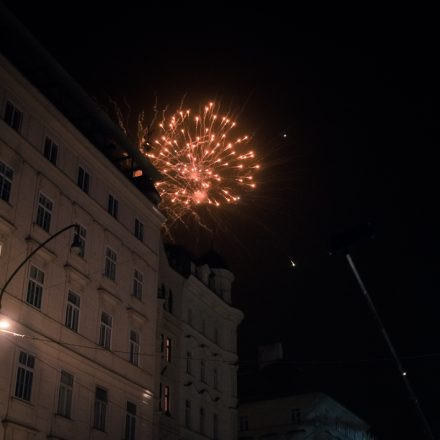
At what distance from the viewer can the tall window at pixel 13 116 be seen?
31.8 m

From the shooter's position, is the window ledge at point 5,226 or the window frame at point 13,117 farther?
the window frame at point 13,117

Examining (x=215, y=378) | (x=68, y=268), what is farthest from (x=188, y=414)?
(x=68, y=268)

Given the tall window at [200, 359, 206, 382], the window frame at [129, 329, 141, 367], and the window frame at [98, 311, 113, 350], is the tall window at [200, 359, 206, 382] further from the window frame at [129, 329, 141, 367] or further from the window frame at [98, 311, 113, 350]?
the window frame at [98, 311, 113, 350]

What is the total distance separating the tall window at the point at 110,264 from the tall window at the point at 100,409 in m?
6.00

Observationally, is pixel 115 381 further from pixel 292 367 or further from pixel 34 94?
pixel 292 367

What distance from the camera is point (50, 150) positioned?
34312 mm

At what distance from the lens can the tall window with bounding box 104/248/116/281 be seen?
122ft

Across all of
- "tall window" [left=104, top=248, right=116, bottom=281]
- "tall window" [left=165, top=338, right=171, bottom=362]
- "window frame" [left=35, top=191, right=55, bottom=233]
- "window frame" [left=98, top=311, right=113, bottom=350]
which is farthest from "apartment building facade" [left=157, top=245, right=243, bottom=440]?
"window frame" [left=35, top=191, right=55, bottom=233]

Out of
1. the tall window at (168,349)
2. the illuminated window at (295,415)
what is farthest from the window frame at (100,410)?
the illuminated window at (295,415)

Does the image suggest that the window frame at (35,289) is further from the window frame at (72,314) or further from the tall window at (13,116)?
the tall window at (13,116)

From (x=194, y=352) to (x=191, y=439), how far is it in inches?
240

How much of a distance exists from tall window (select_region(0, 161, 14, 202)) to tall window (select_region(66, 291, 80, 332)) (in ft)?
18.6

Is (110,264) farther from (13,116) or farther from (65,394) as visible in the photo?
(13,116)

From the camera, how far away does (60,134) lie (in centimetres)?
3506
